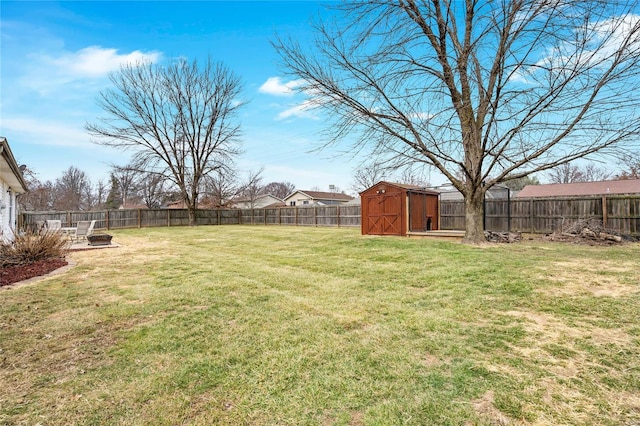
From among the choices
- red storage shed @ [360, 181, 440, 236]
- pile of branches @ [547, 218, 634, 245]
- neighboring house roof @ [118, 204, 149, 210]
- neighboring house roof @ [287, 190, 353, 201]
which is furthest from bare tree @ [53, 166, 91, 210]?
pile of branches @ [547, 218, 634, 245]

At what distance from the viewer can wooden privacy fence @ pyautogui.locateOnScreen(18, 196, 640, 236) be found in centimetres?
1116

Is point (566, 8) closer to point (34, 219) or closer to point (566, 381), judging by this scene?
point (566, 381)

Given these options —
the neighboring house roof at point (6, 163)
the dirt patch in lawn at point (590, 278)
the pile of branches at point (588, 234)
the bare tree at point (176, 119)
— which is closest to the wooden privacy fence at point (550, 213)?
the pile of branches at point (588, 234)

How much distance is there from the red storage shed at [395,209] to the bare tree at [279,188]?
47342mm

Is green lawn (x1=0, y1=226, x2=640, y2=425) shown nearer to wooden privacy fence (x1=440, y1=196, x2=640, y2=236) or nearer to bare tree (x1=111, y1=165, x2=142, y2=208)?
wooden privacy fence (x1=440, y1=196, x2=640, y2=236)

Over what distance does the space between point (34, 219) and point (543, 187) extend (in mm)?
40089

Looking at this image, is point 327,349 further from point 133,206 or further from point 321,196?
point 133,206

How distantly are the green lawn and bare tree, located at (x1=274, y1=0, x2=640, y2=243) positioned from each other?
420 centimetres

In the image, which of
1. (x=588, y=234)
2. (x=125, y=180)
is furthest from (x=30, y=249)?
(x=125, y=180)

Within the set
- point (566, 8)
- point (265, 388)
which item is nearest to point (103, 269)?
point (265, 388)

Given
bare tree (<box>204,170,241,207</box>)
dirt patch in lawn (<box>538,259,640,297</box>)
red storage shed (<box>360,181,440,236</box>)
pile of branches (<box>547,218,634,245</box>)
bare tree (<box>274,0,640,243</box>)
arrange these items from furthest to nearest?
bare tree (<box>204,170,241,207</box>) < red storage shed (<box>360,181,440,236</box>) < pile of branches (<box>547,218,634,245</box>) < bare tree (<box>274,0,640,243</box>) < dirt patch in lawn (<box>538,259,640,297</box>)

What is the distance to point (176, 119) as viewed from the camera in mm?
24828

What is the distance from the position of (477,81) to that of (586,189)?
1033 inches

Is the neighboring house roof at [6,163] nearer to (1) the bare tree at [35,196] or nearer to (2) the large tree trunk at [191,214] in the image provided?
(2) the large tree trunk at [191,214]
